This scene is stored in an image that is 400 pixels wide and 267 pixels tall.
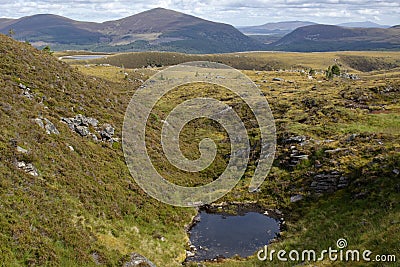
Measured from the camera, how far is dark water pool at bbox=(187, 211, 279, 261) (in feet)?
98.4

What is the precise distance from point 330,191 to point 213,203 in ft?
41.7

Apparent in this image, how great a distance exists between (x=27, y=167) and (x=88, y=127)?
13.1 m

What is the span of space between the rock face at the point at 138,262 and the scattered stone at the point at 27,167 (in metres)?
9.97

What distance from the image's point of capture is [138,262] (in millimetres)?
24750

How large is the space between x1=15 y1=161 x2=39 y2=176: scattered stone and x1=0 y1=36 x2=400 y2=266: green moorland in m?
0.32

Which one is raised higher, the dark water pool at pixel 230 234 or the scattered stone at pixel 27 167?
the scattered stone at pixel 27 167

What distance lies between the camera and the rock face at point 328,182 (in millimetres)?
35906

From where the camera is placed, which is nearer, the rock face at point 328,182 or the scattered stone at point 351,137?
the rock face at point 328,182

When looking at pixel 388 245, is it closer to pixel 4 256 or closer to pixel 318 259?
pixel 318 259

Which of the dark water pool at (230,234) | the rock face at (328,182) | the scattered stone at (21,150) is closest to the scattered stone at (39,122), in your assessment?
the scattered stone at (21,150)

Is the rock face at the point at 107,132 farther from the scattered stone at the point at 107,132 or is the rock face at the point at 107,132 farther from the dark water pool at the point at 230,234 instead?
the dark water pool at the point at 230,234

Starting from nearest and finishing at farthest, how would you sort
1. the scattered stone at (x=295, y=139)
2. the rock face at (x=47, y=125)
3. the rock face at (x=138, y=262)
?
the rock face at (x=138, y=262)
the rock face at (x=47, y=125)
the scattered stone at (x=295, y=139)

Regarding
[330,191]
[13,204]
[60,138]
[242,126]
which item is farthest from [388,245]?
[242,126]

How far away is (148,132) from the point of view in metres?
48.3
